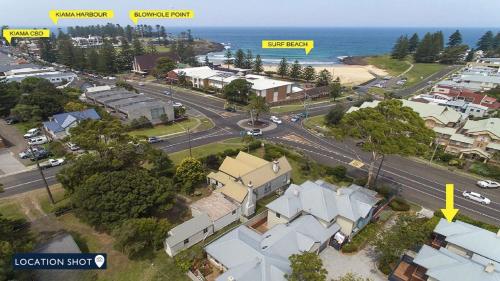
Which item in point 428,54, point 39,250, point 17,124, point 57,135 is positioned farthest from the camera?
point 428,54

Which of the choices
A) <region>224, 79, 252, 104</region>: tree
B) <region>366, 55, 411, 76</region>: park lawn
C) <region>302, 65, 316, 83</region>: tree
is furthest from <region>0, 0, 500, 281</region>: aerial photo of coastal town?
<region>366, 55, 411, 76</region>: park lawn

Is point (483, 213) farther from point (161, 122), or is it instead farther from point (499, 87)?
point (499, 87)

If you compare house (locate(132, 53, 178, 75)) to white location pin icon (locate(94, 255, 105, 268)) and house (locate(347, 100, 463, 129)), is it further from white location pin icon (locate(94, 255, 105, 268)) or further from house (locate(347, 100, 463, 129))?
white location pin icon (locate(94, 255, 105, 268))

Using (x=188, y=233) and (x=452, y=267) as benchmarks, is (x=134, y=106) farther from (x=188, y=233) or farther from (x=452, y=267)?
(x=452, y=267)

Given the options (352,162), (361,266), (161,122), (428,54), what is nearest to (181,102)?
(161,122)

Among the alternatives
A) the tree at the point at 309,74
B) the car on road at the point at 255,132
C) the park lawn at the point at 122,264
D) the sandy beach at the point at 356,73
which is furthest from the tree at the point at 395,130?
the sandy beach at the point at 356,73

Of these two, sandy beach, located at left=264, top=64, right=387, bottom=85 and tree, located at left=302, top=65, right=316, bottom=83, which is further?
sandy beach, located at left=264, top=64, right=387, bottom=85
